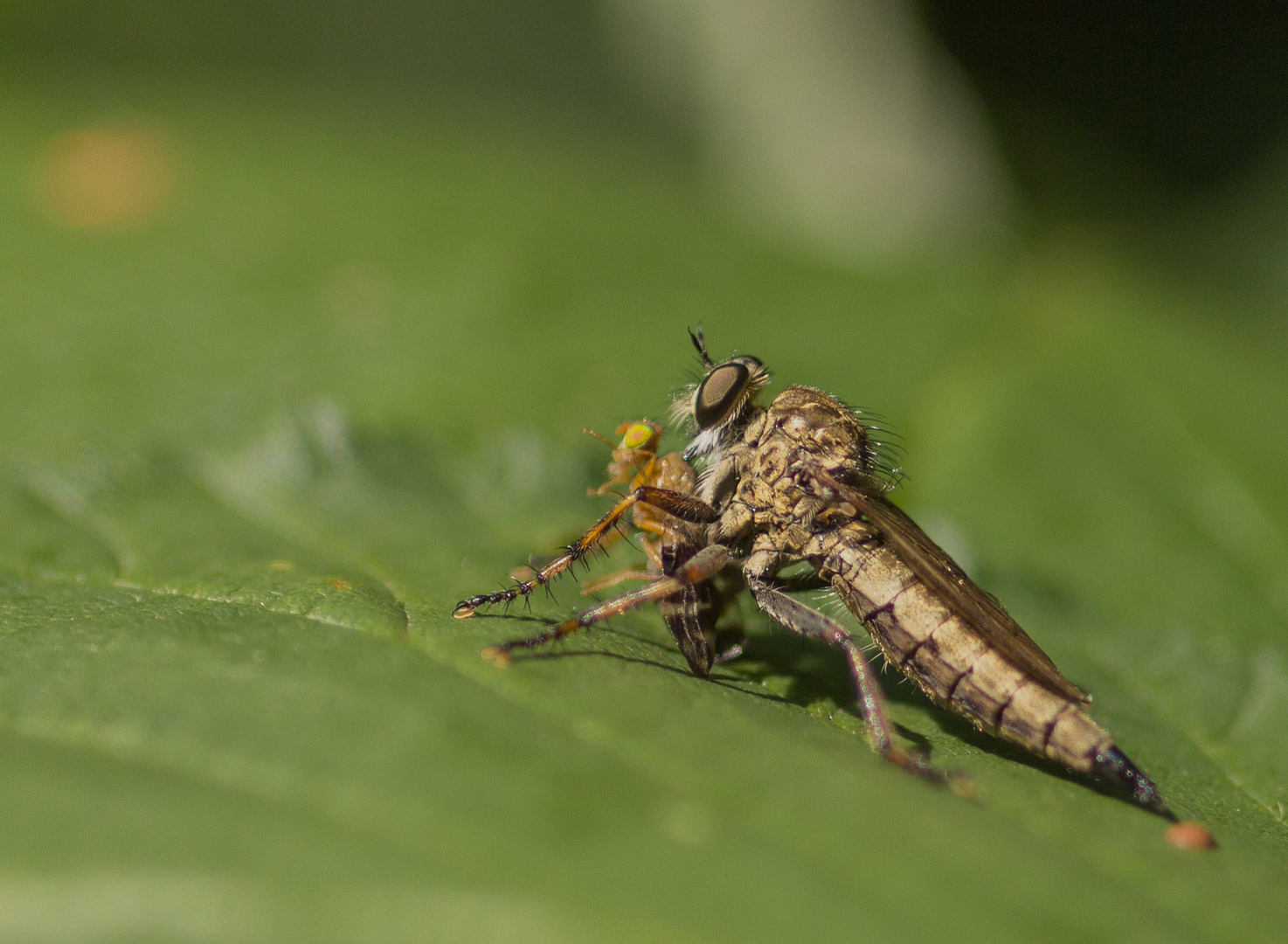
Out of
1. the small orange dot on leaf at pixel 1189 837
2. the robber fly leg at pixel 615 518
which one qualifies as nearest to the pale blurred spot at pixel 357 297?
the robber fly leg at pixel 615 518

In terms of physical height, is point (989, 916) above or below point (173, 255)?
below

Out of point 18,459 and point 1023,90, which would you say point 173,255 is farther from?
point 1023,90

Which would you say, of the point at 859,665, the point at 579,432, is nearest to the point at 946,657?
the point at 859,665

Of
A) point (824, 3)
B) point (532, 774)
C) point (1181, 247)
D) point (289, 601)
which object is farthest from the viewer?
point (1181, 247)

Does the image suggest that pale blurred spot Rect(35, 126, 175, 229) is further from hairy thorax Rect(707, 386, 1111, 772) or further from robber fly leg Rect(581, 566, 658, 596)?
hairy thorax Rect(707, 386, 1111, 772)

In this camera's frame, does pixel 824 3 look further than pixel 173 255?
Yes

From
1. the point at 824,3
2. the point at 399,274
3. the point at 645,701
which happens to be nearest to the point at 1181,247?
the point at 824,3
